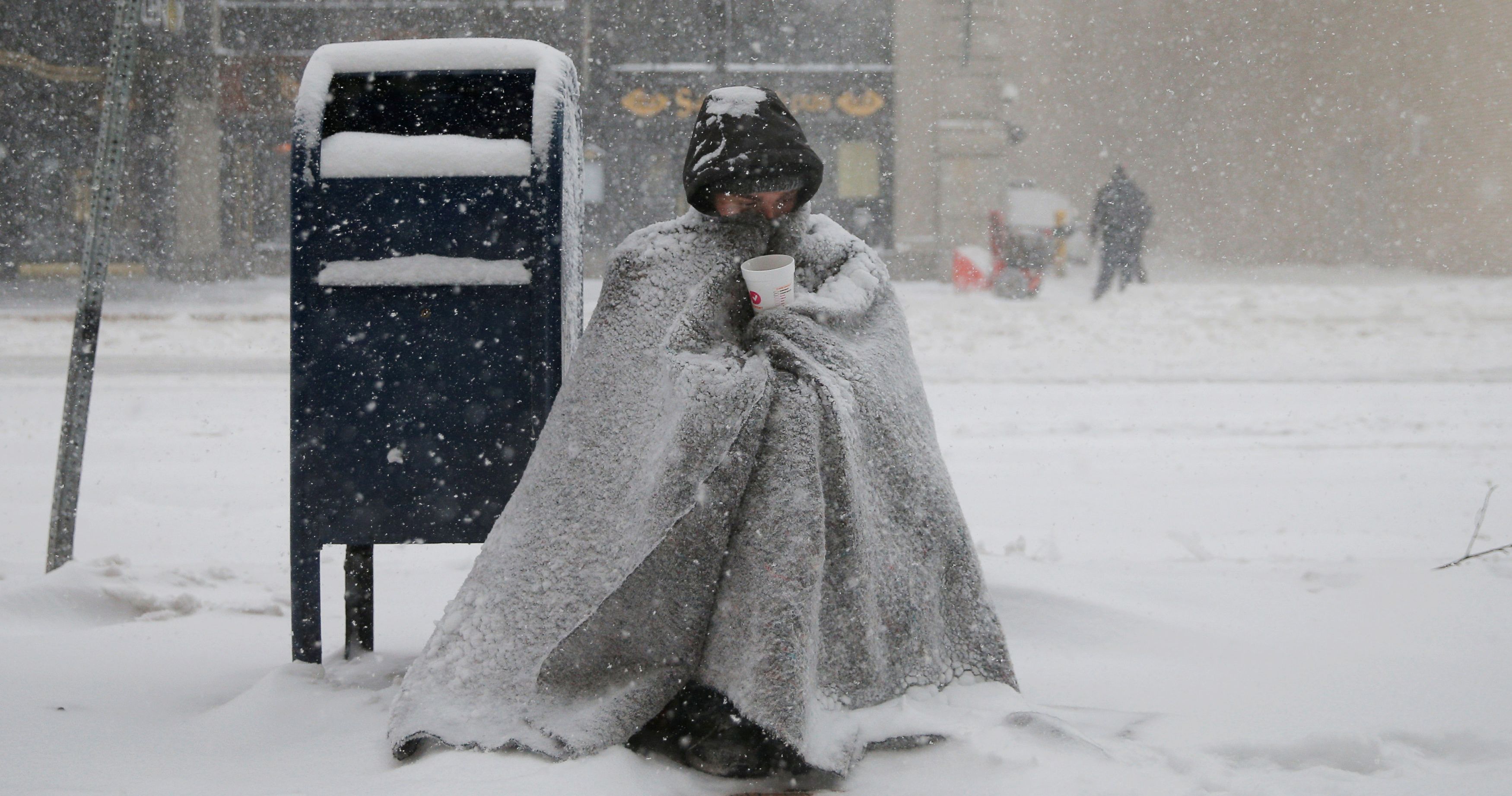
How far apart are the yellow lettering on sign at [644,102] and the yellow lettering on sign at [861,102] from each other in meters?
2.71

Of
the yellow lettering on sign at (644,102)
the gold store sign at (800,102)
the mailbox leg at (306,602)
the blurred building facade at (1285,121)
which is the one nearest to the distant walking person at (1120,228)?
the gold store sign at (800,102)

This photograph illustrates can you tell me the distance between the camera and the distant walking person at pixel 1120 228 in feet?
47.1

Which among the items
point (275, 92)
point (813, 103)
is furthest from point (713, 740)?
point (275, 92)

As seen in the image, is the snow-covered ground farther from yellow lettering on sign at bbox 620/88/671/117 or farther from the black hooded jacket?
yellow lettering on sign at bbox 620/88/671/117

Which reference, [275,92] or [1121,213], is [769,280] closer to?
[1121,213]

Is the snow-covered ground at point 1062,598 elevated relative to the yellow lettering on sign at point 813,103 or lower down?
lower down

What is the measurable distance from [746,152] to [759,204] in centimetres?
14

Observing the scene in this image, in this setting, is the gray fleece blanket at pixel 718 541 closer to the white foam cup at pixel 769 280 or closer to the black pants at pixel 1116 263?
the white foam cup at pixel 769 280

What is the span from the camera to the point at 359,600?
2.79 metres

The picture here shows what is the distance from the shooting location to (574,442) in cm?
233

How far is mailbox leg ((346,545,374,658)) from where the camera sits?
2762 millimetres

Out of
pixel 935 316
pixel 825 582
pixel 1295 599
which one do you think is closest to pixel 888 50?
pixel 935 316

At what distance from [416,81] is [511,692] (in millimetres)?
1477

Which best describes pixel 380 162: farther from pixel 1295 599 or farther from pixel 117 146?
pixel 1295 599
